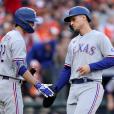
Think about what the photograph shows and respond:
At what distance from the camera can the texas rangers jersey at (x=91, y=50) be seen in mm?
8758

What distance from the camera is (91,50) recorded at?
28.8 ft

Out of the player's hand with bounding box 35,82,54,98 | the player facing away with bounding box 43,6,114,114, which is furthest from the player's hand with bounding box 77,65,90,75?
the player's hand with bounding box 35,82,54,98

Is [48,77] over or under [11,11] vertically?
under

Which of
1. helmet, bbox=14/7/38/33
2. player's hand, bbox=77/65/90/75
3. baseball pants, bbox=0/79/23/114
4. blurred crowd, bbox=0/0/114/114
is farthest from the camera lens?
blurred crowd, bbox=0/0/114/114

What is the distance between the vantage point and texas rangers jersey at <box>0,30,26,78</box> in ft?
28.3

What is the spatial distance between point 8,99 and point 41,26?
243 inches

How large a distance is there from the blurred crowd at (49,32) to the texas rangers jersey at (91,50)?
327cm

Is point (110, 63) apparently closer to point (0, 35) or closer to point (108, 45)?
point (108, 45)

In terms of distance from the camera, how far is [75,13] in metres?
8.92

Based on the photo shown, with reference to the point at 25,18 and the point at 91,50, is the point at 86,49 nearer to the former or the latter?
the point at 91,50

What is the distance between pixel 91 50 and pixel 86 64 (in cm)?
21

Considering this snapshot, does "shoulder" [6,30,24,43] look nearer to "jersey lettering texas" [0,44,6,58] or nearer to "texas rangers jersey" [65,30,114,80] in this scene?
"jersey lettering texas" [0,44,6,58]

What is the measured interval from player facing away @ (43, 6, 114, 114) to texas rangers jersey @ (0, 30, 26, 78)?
0.80 m

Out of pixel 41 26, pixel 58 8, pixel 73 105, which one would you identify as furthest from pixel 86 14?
pixel 58 8
